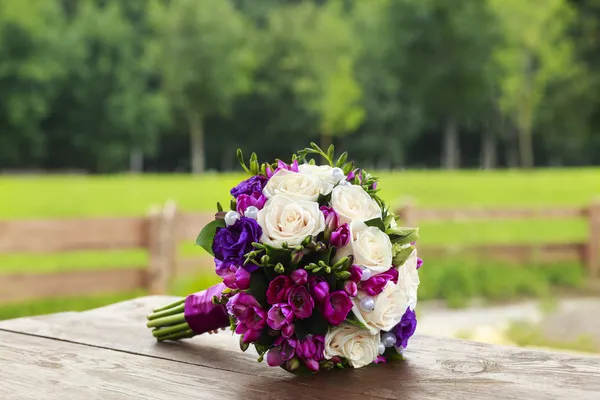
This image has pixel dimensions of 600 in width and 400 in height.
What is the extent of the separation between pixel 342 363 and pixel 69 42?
19.9m

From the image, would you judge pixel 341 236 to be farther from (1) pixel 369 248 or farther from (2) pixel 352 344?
(2) pixel 352 344

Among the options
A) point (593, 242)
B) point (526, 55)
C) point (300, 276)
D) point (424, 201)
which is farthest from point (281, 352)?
point (526, 55)

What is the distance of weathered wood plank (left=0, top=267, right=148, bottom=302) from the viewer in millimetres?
5441

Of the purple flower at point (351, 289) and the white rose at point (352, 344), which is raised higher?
the purple flower at point (351, 289)

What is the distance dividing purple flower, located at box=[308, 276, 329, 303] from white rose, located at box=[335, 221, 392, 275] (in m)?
0.07

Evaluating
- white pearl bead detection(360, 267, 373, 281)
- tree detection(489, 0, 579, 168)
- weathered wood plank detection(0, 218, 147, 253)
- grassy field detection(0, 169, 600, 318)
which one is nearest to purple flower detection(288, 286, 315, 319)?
white pearl bead detection(360, 267, 373, 281)

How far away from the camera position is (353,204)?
145cm

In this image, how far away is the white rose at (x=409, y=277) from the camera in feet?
4.87

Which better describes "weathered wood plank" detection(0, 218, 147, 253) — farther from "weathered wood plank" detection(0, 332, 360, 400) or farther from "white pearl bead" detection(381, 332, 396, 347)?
"white pearl bead" detection(381, 332, 396, 347)

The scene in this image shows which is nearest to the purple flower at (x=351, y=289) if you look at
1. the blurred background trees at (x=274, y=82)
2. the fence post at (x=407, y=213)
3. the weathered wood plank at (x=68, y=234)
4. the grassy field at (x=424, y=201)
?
the weathered wood plank at (x=68, y=234)

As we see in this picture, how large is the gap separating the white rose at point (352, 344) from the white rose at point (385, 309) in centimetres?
3

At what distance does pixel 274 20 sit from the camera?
23.9m

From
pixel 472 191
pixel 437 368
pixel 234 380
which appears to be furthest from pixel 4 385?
pixel 472 191

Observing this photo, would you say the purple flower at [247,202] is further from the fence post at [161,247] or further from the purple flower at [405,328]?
the fence post at [161,247]
